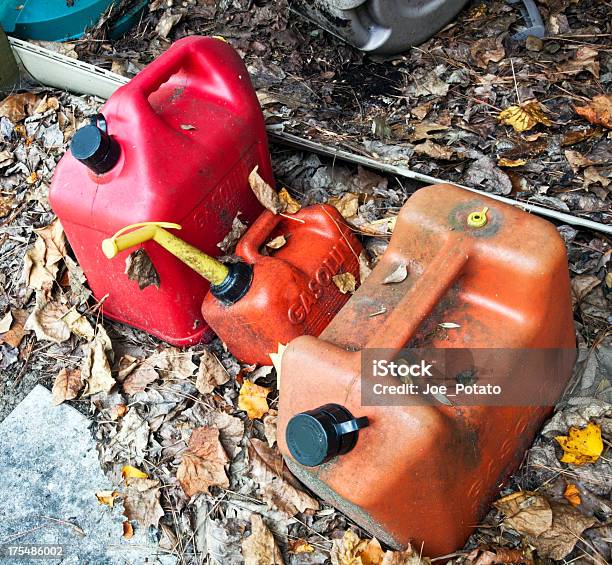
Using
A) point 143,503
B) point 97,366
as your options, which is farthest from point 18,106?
point 143,503

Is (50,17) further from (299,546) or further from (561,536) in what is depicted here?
(561,536)

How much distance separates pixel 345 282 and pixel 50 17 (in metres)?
1.79

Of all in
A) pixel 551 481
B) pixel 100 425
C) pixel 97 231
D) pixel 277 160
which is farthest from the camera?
pixel 277 160

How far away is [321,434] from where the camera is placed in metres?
1.25

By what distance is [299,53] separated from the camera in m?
2.83

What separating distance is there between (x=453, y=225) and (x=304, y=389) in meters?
0.48

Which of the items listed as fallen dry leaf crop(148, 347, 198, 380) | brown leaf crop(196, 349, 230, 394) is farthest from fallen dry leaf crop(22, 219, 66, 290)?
brown leaf crop(196, 349, 230, 394)

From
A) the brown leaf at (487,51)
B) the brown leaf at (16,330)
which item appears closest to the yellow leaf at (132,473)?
the brown leaf at (16,330)

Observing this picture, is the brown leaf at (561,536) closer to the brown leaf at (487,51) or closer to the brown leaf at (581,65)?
the brown leaf at (581,65)

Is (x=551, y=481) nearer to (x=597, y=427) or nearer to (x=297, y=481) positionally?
(x=597, y=427)

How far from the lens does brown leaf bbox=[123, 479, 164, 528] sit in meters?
1.78

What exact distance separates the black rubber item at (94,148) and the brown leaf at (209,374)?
0.64m

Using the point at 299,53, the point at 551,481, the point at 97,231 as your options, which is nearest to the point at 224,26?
the point at 299,53

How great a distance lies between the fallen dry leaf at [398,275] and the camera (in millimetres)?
1531
